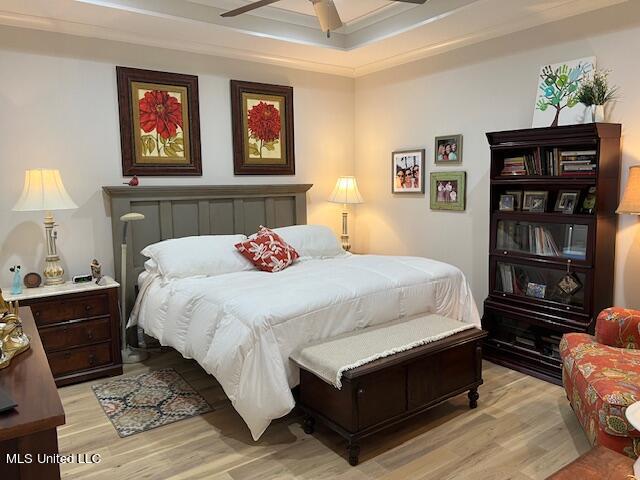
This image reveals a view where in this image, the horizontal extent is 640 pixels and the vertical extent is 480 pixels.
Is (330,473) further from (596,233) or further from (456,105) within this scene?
(456,105)

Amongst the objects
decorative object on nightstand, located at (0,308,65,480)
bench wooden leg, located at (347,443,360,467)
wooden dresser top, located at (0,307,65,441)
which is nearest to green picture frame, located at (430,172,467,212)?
bench wooden leg, located at (347,443,360,467)

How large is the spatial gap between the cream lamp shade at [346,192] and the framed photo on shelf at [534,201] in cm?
171

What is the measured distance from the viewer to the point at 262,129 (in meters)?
4.69

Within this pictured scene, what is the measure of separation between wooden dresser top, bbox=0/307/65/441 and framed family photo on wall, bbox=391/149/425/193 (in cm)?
360

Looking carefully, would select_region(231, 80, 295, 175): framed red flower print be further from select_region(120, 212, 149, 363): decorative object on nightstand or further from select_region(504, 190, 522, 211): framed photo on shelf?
select_region(504, 190, 522, 211): framed photo on shelf

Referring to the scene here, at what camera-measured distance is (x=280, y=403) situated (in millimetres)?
2551

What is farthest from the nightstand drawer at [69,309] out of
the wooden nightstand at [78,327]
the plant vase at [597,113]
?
the plant vase at [597,113]

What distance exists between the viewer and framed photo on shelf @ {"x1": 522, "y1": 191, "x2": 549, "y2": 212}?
3.53 m

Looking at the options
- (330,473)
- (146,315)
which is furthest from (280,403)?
(146,315)

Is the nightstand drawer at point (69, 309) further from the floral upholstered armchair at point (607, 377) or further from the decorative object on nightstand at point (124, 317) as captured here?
the floral upholstered armchair at point (607, 377)

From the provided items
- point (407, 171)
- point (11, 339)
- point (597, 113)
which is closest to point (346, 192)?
point (407, 171)

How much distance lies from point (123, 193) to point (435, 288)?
2.52m

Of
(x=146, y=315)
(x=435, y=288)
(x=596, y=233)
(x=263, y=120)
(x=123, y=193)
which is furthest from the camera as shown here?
(x=263, y=120)

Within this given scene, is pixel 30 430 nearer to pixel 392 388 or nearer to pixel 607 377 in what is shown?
pixel 392 388
